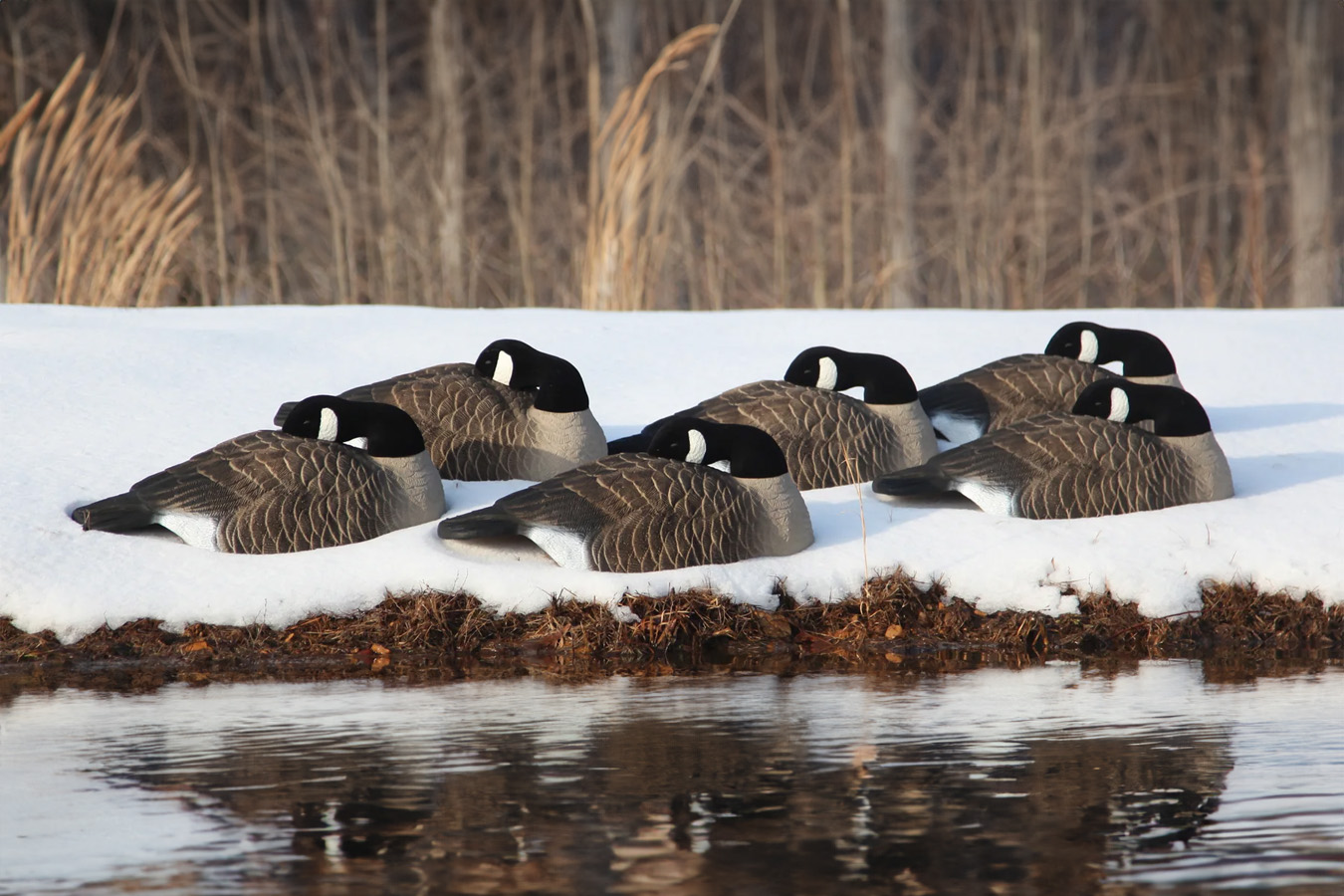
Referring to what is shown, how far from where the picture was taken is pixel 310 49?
1953 centimetres

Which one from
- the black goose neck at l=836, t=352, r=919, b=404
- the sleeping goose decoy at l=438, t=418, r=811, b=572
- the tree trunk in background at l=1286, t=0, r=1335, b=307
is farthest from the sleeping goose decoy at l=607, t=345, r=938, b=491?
the tree trunk in background at l=1286, t=0, r=1335, b=307

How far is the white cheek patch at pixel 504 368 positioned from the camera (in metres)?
7.42

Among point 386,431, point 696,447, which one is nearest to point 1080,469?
point 696,447

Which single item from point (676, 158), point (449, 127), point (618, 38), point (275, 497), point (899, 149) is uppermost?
point (618, 38)

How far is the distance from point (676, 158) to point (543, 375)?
404 centimetres

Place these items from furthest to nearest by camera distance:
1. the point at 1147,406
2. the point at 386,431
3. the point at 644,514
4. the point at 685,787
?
the point at 1147,406, the point at 386,431, the point at 644,514, the point at 685,787

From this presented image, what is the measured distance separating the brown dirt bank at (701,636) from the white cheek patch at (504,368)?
5.19 ft

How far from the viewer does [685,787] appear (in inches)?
157

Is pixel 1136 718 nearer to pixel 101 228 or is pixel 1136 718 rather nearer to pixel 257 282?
pixel 101 228

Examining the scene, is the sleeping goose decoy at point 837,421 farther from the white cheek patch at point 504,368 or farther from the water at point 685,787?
the water at point 685,787

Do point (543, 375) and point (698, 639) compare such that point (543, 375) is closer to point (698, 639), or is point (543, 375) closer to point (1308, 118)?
point (698, 639)

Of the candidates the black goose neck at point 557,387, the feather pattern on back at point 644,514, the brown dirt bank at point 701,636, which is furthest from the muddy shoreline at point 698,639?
the black goose neck at point 557,387

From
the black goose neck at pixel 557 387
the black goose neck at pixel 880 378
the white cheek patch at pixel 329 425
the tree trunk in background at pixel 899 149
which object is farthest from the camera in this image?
the tree trunk in background at pixel 899 149

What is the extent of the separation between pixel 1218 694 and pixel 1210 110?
15.0m
